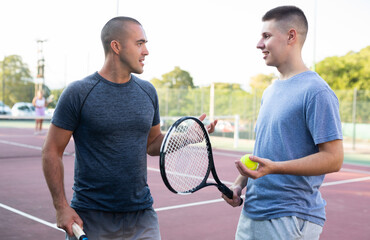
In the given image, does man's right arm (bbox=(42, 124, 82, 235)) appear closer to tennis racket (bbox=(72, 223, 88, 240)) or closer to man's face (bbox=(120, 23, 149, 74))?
tennis racket (bbox=(72, 223, 88, 240))

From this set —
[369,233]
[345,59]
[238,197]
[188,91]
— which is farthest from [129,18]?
[345,59]

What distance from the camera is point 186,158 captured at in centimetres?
316

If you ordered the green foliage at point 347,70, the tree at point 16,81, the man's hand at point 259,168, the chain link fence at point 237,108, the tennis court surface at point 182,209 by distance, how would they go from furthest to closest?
1. the green foliage at point 347,70
2. the tree at point 16,81
3. the chain link fence at point 237,108
4. the tennis court surface at point 182,209
5. the man's hand at point 259,168

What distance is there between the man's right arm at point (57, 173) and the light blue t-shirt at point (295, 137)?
37.6 inches

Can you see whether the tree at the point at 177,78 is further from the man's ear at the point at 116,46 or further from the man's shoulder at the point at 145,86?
the man's ear at the point at 116,46

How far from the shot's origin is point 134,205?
2.73 m

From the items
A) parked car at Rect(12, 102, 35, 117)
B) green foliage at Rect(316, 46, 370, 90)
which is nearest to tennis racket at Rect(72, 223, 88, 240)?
parked car at Rect(12, 102, 35, 117)

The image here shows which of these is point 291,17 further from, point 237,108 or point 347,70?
point 347,70

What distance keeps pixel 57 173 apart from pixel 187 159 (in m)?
0.92

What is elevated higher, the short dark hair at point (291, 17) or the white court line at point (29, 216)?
the short dark hair at point (291, 17)

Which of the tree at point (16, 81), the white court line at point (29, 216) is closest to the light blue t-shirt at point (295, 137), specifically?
the white court line at point (29, 216)

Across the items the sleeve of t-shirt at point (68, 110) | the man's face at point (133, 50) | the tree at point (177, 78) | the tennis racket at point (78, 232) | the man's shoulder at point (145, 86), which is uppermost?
the tree at point (177, 78)

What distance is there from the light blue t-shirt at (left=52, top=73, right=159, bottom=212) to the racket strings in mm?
196

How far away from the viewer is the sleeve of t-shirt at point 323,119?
228cm
